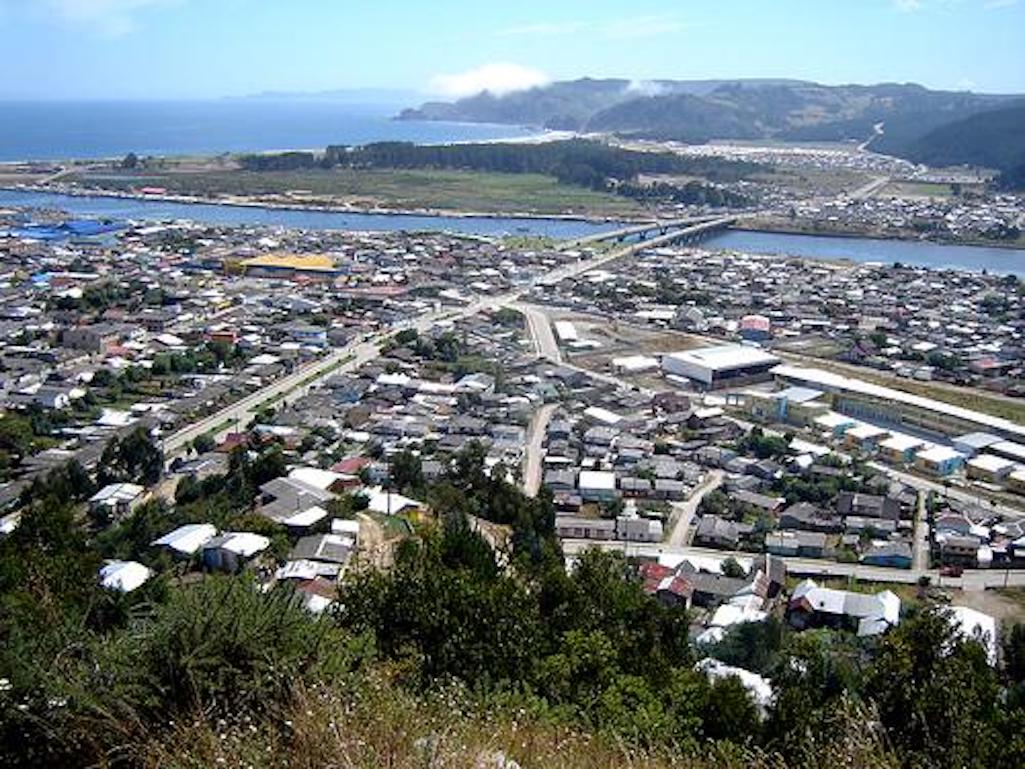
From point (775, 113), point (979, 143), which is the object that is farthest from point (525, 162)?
point (775, 113)

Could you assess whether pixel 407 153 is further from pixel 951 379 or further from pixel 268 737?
pixel 268 737

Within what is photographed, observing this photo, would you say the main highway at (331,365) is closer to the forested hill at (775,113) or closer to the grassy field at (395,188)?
the grassy field at (395,188)

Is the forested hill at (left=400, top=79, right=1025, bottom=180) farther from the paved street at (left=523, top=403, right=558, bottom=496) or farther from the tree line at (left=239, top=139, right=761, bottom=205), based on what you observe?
the paved street at (left=523, top=403, right=558, bottom=496)

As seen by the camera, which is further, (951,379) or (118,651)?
(951,379)

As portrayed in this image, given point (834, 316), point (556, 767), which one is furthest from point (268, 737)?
point (834, 316)

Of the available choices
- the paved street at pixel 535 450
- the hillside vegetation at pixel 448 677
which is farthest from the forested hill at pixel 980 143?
the hillside vegetation at pixel 448 677

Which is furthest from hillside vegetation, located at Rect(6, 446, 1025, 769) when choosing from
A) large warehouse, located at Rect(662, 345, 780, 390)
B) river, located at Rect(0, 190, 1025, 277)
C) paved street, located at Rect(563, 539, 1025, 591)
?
river, located at Rect(0, 190, 1025, 277)

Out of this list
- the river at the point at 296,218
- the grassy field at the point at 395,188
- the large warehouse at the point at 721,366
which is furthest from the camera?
the grassy field at the point at 395,188
